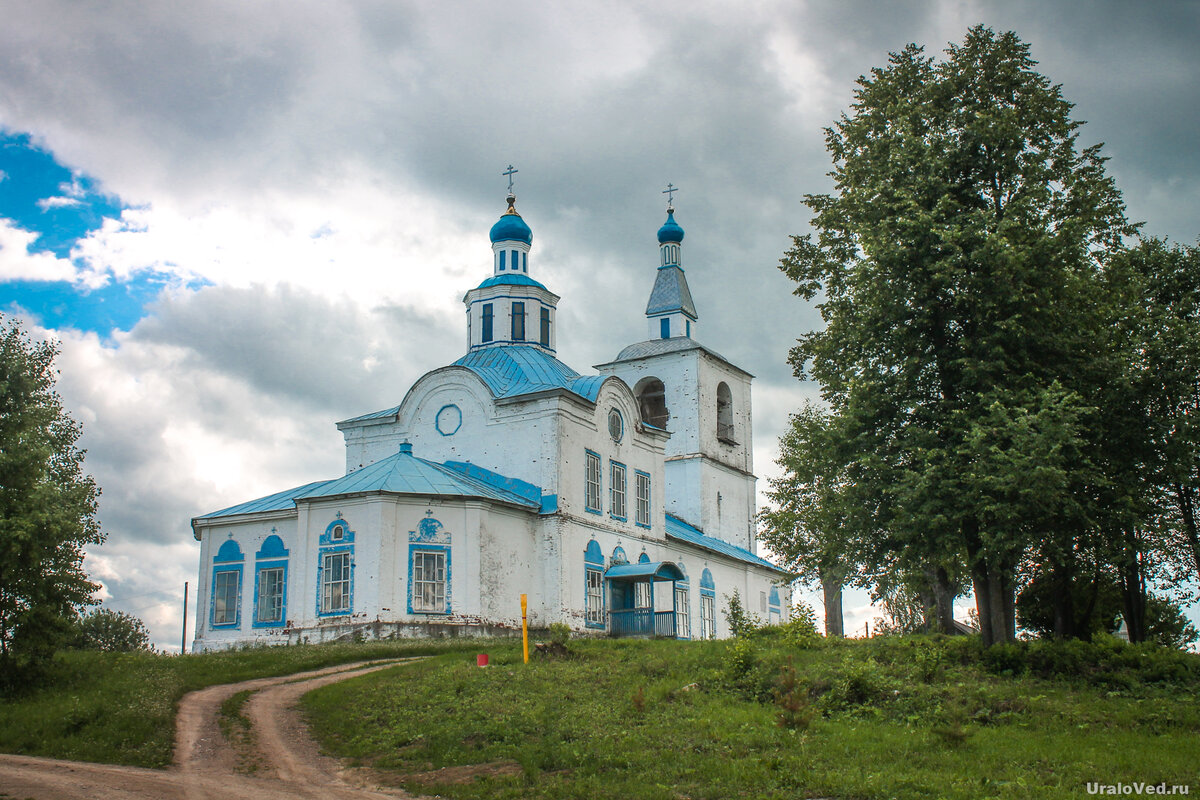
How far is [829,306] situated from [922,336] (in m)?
2.27

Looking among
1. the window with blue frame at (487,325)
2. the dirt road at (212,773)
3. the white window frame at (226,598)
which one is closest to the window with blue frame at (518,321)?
the window with blue frame at (487,325)

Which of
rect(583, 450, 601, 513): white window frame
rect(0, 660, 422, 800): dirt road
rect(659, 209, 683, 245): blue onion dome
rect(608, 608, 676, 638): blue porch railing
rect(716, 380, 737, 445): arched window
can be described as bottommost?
rect(0, 660, 422, 800): dirt road

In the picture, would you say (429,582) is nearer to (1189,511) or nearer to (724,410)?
(1189,511)

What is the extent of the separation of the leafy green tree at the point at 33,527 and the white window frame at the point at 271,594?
9.19m

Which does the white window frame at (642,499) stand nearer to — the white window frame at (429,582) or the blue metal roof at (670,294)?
the white window frame at (429,582)

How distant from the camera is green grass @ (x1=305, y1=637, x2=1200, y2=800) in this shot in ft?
34.5

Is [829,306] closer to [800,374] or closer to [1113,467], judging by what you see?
[800,374]

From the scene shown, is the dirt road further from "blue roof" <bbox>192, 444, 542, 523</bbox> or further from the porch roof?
the porch roof

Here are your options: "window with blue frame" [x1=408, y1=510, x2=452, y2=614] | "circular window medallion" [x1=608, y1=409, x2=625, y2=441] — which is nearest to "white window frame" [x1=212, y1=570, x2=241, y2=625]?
"window with blue frame" [x1=408, y1=510, x2=452, y2=614]

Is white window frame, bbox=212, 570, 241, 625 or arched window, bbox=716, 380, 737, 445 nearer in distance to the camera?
white window frame, bbox=212, 570, 241, 625

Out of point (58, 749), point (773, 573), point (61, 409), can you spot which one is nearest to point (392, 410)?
point (61, 409)

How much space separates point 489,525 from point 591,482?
433 centimetres

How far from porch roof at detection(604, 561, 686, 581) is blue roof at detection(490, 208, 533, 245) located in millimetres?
11167

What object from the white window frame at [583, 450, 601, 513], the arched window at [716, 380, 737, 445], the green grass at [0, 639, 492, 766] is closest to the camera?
the green grass at [0, 639, 492, 766]
